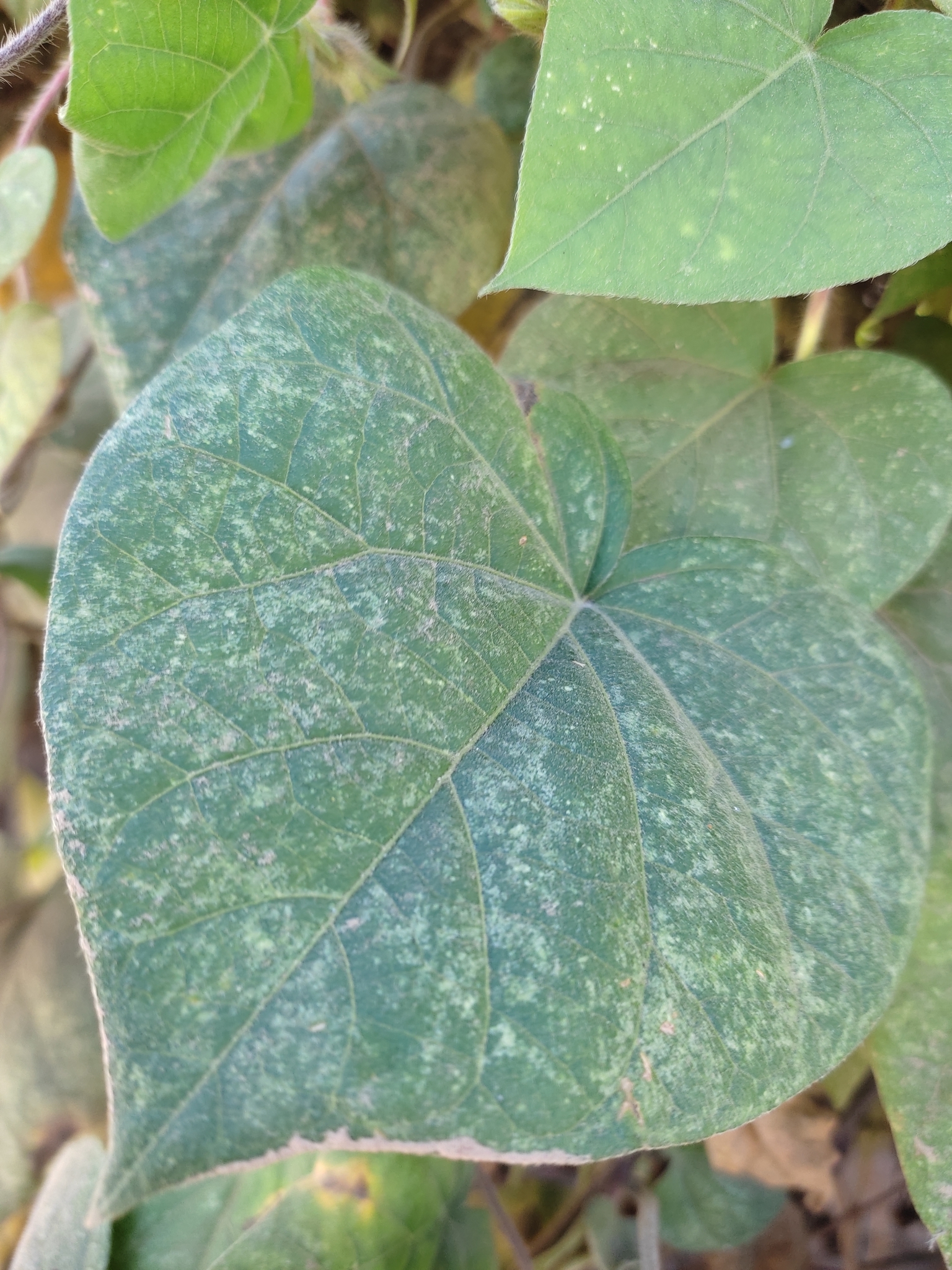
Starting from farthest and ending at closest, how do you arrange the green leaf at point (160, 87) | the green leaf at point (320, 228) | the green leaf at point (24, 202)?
the green leaf at point (320, 228), the green leaf at point (24, 202), the green leaf at point (160, 87)

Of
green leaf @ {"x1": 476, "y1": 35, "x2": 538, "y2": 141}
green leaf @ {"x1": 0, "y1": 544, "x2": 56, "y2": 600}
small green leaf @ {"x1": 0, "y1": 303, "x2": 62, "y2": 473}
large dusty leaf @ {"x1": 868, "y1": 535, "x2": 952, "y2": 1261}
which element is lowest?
large dusty leaf @ {"x1": 868, "y1": 535, "x2": 952, "y2": 1261}

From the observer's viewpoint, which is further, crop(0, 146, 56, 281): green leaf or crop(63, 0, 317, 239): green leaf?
crop(0, 146, 56, 281): green leaf

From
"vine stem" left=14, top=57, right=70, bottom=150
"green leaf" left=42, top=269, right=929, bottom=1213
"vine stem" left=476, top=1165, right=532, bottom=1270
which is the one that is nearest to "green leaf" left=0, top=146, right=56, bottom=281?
"vine stem" left=14, top=57, right=70, bottom=150

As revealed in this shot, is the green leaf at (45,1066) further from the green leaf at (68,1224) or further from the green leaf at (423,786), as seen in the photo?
the green leaf at (423,786)

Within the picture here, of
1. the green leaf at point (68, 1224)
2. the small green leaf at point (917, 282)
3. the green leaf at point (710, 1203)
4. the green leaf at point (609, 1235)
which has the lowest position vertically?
the green leaf at point (609, 1235)

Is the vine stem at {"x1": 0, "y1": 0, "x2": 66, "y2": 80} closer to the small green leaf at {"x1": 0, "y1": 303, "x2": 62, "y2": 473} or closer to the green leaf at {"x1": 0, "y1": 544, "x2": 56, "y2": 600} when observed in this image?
the small green leaf at {"x1": 0, "y1": 303, "x2": 62, "y2": 473}

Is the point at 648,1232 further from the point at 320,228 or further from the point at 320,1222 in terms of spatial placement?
the point at 320,228

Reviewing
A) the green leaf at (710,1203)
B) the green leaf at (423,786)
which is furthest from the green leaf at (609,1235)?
the green leaf at (423,786)
